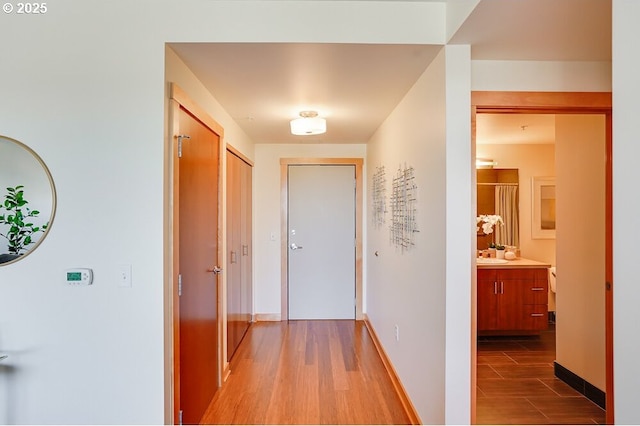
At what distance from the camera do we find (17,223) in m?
1.75

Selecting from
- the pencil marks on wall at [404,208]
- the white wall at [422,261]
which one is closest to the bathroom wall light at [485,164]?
the white wall at [422,261]

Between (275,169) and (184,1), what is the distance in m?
2.86

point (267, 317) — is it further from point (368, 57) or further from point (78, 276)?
point (368, 57)

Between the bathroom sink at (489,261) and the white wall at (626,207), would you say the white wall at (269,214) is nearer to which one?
the bathroom sink at (489,261)

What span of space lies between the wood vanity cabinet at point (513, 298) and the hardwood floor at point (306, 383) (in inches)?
54.5

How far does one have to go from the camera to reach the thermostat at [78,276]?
5.72 feet

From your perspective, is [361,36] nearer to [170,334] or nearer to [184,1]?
[184,1]

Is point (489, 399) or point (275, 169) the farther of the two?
point (275, 169)

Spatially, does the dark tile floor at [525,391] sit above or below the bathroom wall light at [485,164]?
below

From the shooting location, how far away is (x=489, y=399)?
260cm

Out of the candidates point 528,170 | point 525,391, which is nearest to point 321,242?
point 525,391

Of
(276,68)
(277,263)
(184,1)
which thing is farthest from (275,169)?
(184,1)

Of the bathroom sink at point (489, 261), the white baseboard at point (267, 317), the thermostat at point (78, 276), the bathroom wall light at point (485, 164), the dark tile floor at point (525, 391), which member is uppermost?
the bathroom wall light at point (485, 164)

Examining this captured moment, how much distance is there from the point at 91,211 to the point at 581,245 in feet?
11.2
